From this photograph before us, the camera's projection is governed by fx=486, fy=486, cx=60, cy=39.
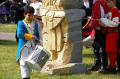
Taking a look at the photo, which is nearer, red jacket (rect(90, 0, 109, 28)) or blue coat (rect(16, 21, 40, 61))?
blue coat (rect(16, 21, 40, 61))

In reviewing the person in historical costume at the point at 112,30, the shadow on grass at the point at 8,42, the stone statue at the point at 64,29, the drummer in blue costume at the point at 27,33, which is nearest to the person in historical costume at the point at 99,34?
the person in historical costume at the point at 112,30

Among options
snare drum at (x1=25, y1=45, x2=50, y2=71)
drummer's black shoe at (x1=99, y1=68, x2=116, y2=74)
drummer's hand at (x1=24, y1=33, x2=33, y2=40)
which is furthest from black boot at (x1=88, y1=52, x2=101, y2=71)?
drummer's hand at (x1=24, y1=33, x2=33, y2=40)

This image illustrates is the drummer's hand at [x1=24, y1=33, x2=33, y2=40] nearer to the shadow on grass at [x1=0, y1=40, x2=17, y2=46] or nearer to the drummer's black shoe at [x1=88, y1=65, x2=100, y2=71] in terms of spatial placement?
the drummer's black shoe at [x1=88, y1=65, x2=100, y2=71]

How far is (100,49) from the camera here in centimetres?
1080

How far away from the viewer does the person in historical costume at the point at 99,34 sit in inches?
410

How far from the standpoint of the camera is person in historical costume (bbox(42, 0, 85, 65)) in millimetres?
10188

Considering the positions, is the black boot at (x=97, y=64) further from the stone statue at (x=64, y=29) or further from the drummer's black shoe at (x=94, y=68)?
the stone statue at (x=64, y=29)

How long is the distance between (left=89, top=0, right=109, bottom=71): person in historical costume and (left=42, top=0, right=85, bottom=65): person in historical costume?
0.99 feet

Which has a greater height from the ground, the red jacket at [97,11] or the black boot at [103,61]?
the red jacket at [97,11]

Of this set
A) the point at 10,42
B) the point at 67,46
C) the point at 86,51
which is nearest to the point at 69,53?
the point at 67,46

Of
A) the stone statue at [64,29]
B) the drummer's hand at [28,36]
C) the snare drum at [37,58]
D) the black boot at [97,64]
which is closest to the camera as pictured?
the snare drum at [37,58]

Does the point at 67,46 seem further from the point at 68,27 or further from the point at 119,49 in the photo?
the point at 119,49

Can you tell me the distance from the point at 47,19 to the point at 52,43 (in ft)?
1.77

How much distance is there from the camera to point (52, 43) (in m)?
10.6
